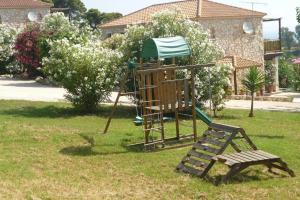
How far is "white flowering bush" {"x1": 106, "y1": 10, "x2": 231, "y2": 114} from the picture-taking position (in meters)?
18.0

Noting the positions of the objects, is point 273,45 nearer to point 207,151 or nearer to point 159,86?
point 159,86

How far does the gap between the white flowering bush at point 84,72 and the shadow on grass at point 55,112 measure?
1.36 ft

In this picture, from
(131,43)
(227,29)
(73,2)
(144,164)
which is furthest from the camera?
(73,2)

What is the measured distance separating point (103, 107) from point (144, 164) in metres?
9.19

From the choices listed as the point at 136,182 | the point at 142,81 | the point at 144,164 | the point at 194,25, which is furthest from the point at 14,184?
the point at 194,25

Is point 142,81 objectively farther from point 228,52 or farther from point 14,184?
point 228,52

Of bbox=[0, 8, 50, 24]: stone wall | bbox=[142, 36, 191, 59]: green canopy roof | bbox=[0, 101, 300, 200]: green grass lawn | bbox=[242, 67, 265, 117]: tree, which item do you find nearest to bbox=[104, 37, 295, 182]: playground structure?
bbox=[142, 36, 191, 59]: green canopy roof

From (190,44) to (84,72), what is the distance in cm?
378

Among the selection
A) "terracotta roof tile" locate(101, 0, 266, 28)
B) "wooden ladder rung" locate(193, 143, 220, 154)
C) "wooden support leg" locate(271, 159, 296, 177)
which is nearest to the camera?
"wooden support leg" locate(271, 159, 296, 177)

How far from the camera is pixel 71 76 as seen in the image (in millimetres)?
17000

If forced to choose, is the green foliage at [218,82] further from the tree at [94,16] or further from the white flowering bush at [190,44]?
the tree at [94,16]

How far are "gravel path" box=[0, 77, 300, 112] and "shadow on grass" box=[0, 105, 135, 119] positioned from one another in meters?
2.75

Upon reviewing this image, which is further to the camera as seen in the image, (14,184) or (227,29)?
(227,29)

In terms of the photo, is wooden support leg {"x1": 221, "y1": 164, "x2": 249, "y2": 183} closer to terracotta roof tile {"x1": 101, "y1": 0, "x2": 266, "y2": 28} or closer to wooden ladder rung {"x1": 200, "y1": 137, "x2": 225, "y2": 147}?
wooden ladder rung {"x1": 200, "y1": 137, "x2": 225, "y2": 147}
